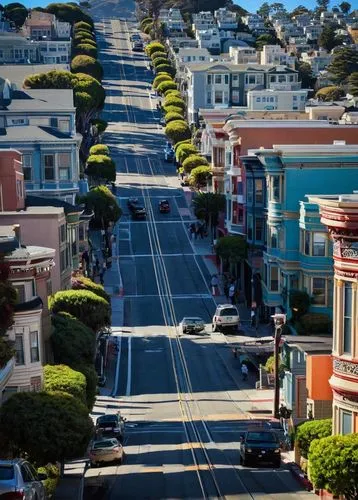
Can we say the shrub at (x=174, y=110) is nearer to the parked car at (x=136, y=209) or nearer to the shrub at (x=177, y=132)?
the shrub at (x=177, y=132)

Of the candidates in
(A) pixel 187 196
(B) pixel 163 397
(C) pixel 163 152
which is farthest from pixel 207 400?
(C) pixel 163 152

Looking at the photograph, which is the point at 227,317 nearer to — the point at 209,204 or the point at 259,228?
the point at 259,228

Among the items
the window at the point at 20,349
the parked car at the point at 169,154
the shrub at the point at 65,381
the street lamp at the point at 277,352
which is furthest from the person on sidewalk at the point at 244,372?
the parked car at the point at 169,154

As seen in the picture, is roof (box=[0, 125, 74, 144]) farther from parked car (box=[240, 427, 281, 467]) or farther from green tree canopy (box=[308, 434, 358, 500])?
green tree canopy (box=[308, 434, 358, 500])

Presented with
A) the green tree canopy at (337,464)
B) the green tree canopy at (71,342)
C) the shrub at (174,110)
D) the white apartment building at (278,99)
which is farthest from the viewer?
the shrub at (174,110)

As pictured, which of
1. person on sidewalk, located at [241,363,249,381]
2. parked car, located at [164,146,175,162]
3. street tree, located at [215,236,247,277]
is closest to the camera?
person on sidewalk, located at [241,363,249,381]

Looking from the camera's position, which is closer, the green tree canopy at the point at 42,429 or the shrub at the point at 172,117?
the green tree canopy at the point at 42,429

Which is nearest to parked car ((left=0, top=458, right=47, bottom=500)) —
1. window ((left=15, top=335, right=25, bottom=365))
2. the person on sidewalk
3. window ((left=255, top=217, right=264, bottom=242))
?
window ((left=15, top=335, right=25, bottom=365))
